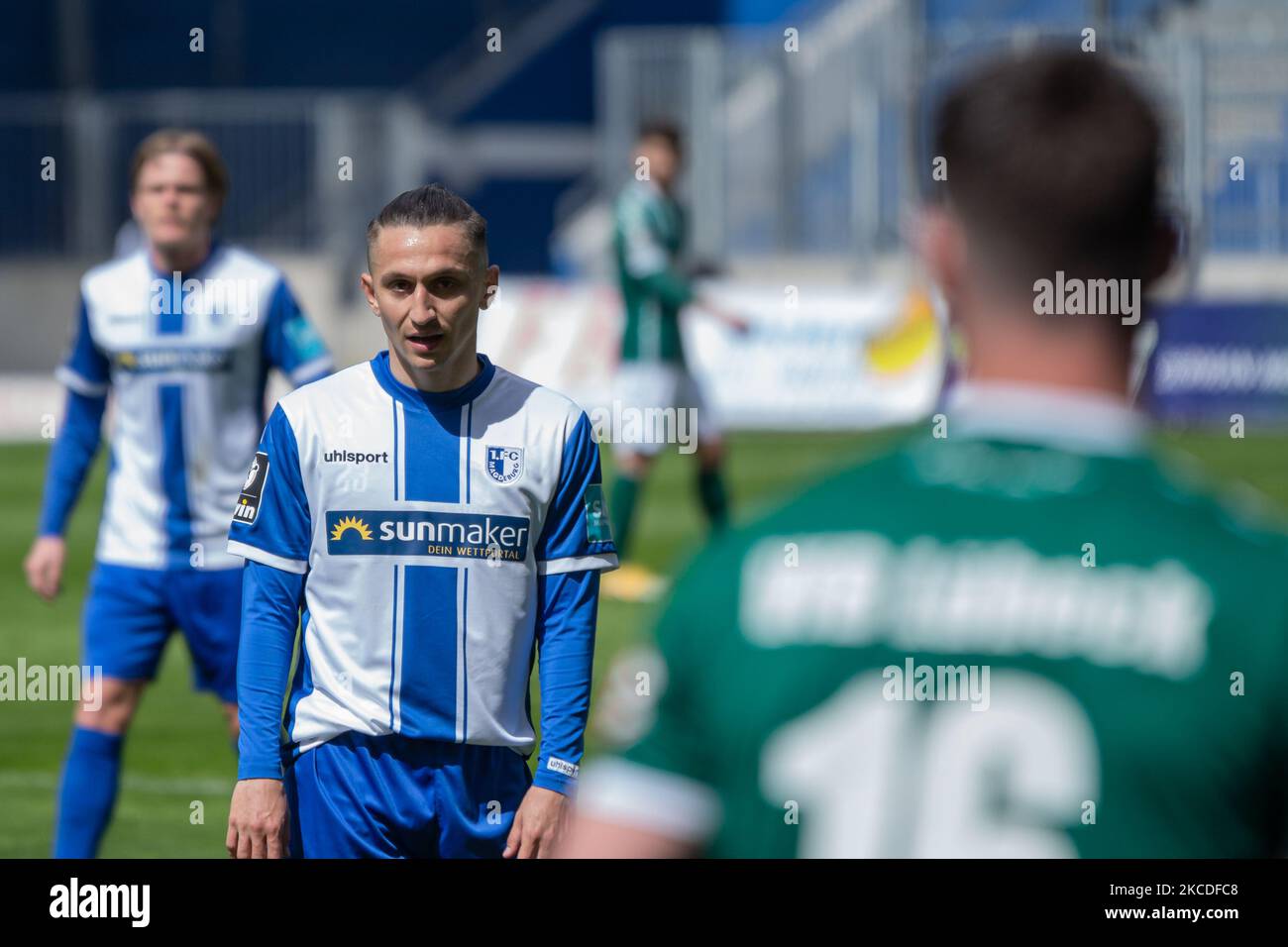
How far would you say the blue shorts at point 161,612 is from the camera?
5.68 meters

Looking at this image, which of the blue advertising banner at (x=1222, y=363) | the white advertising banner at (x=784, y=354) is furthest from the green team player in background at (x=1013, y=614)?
the blue advertising banner at (x=1222, y=363)

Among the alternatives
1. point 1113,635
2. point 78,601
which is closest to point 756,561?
point 1113,635

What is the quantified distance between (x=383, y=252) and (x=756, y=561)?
2.22 m

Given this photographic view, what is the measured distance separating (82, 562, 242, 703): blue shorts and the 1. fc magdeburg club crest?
82.7 inches

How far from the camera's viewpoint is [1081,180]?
1.73 metres

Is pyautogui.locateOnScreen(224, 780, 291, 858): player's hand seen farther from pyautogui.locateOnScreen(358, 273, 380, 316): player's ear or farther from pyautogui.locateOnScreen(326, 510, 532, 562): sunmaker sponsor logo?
pyautogui.locateOnScreen(358, 273, 380, 316): player's ear

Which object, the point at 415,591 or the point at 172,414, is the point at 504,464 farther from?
the point at 172,414

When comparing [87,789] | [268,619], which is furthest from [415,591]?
[87,789]

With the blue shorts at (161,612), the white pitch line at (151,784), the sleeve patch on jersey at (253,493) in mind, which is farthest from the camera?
the white pitch line at (151,784)

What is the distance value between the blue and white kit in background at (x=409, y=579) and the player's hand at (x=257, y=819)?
0.10 feet

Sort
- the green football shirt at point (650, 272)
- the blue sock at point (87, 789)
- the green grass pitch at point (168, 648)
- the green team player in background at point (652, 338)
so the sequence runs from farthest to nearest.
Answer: the green football shirt at point (650, 272) < the green team player in background at point (652, 338) < the green grass pitch at point (168, 648) < the blue sock at point (87, 789)

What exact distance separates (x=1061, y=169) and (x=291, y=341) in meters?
4.23

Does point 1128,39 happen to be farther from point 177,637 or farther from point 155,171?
point 155,171

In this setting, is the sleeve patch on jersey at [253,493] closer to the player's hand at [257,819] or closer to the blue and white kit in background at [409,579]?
the blue and white kit in background at [409,579]
